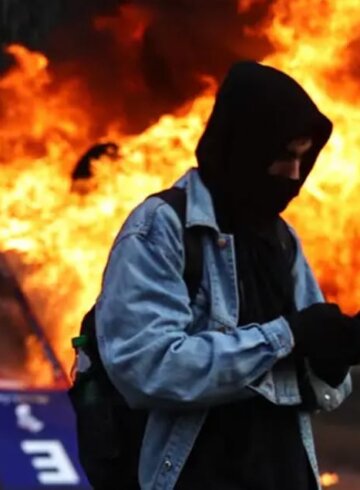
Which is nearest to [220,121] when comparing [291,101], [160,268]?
[291,101]

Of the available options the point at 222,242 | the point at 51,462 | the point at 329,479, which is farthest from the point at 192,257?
the point at 329,479

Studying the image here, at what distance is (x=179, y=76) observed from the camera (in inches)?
237

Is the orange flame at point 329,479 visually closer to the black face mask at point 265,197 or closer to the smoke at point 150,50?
the smoke at point 150,50

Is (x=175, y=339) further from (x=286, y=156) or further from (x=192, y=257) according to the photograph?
(x=286, y=156)

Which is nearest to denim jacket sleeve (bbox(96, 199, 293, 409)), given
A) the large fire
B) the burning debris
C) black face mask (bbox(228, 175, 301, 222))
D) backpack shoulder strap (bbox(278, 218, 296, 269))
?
black face mask (bbox(228, 175, 301, 222))

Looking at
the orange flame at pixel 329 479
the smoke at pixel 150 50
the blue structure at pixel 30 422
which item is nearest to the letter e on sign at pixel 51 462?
the blue structure at pixel 30 422

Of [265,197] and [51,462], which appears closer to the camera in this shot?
[265,197]

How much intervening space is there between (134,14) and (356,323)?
3710mm

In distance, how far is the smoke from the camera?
5.91m

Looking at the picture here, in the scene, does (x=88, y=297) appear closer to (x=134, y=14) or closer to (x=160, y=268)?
(x=134, y=14)

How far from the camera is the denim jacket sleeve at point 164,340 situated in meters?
2.38

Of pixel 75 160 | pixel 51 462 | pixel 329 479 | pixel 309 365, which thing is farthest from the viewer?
pixel 75 160

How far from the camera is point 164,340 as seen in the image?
2383 mm

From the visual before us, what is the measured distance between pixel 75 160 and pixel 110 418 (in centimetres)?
356
